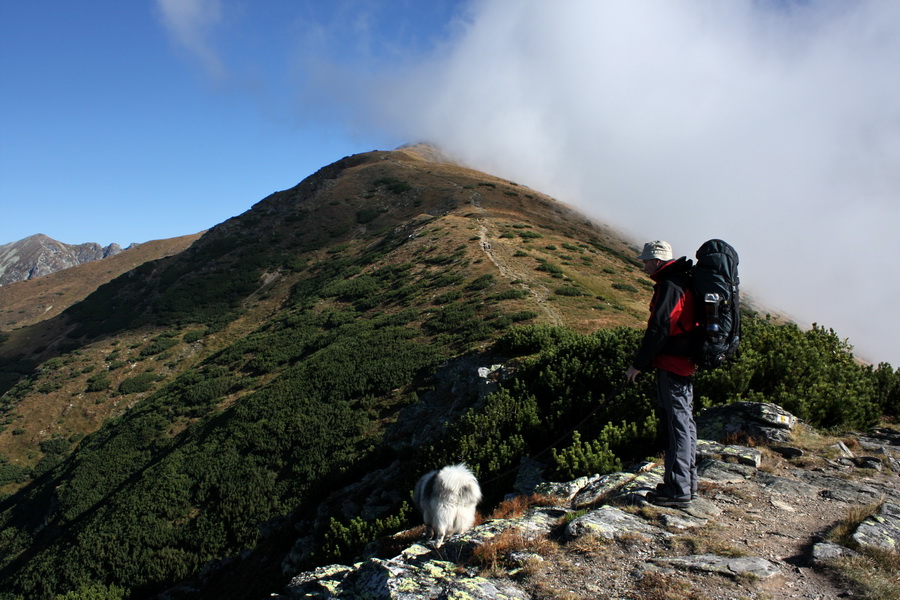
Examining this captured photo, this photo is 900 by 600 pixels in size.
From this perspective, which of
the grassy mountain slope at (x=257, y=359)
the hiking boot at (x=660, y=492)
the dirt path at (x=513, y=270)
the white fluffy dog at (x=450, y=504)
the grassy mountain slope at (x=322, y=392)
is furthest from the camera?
the dirt path at (x=513, y=270)

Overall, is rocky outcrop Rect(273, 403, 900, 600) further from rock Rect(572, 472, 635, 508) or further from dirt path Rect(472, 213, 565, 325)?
dirt path Rect(472, 213, 565, 325)

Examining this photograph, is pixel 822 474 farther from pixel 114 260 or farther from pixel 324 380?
pixel 114 260

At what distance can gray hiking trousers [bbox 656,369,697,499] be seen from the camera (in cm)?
551

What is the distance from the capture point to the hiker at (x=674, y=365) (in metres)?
5.37

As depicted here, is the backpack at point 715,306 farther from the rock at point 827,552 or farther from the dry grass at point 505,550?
the dry grass at point 505,550

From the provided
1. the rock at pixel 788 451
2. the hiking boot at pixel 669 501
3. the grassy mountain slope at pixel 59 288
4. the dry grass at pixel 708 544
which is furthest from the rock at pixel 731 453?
the grassy mountain slope at pixel 59 288

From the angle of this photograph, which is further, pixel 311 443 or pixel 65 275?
pixel 65 275

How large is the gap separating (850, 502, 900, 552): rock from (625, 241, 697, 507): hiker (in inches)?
58.7

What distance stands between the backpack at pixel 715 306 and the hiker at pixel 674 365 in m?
0.12

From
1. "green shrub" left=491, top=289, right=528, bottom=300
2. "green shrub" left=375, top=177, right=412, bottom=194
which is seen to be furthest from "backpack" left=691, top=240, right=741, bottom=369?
"green shrub" left=375, top=177, right=412, bottom=194

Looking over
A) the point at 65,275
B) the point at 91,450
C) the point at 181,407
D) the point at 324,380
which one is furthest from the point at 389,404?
the point at 65,275

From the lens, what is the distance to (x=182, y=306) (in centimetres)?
4778

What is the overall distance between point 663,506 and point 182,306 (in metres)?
51.0

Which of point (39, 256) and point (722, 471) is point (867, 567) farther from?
point (39, 256)
